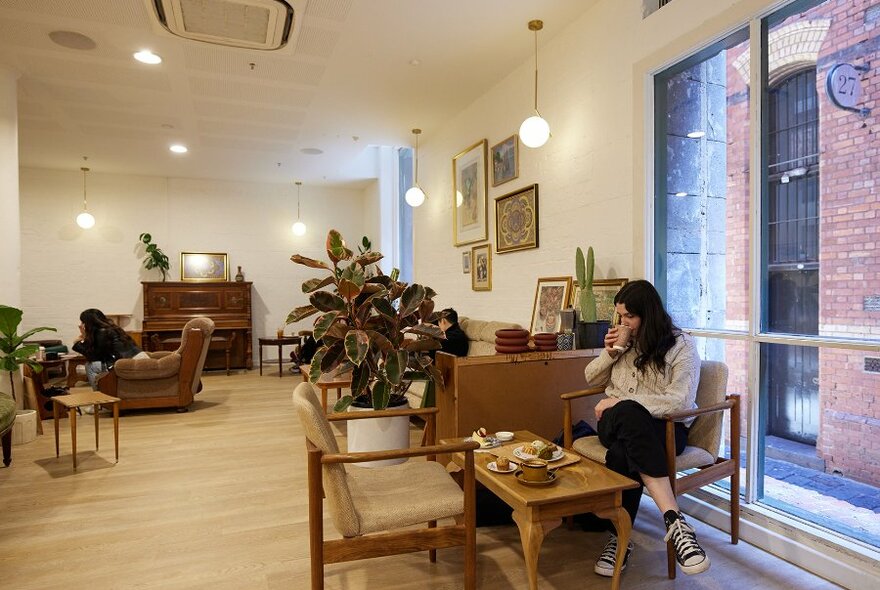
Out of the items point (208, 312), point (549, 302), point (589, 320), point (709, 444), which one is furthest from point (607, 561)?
point (208, 312)

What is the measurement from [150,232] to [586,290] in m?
8.55

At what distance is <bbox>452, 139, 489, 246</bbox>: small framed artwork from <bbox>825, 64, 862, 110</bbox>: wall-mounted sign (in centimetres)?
336

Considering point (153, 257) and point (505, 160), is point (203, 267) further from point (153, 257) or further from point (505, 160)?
point (505, 160)

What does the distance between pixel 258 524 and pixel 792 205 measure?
3372 millimetres

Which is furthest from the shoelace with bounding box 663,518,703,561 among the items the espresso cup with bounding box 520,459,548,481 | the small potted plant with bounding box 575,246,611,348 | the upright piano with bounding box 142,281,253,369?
the upright piano with bounding box 142,281,253,369

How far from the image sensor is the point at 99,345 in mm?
5855

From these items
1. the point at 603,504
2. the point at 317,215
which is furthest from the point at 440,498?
the point at 317,215

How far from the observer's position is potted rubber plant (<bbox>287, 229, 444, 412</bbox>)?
11.0 feet

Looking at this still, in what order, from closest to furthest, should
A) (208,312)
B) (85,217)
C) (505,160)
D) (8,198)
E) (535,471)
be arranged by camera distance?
(535,471)
(8,198)
(505,160)
(85,217)
(208,312)

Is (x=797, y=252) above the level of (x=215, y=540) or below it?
above

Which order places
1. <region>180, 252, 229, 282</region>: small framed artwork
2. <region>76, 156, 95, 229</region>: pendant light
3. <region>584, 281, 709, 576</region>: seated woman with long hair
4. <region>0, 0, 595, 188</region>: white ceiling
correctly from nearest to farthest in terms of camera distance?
<region>584, 281, 709, 576</region>: seated woman with long hair
<region>0, 0, 595, 188</region>: white ceiling
<region>76, 156, 95, 229</region>: pendant light
<region>180, 252, 229, 282</region>: small framed artwork

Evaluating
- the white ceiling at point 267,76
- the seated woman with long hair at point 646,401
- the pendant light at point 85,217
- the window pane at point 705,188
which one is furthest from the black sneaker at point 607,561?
the pendant light at point 85,217

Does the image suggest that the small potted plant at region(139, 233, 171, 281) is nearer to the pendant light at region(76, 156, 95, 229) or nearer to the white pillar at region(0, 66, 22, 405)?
the pendant light at region(76, 156, 95, 229)

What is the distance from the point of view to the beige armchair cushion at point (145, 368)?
5.67 m
